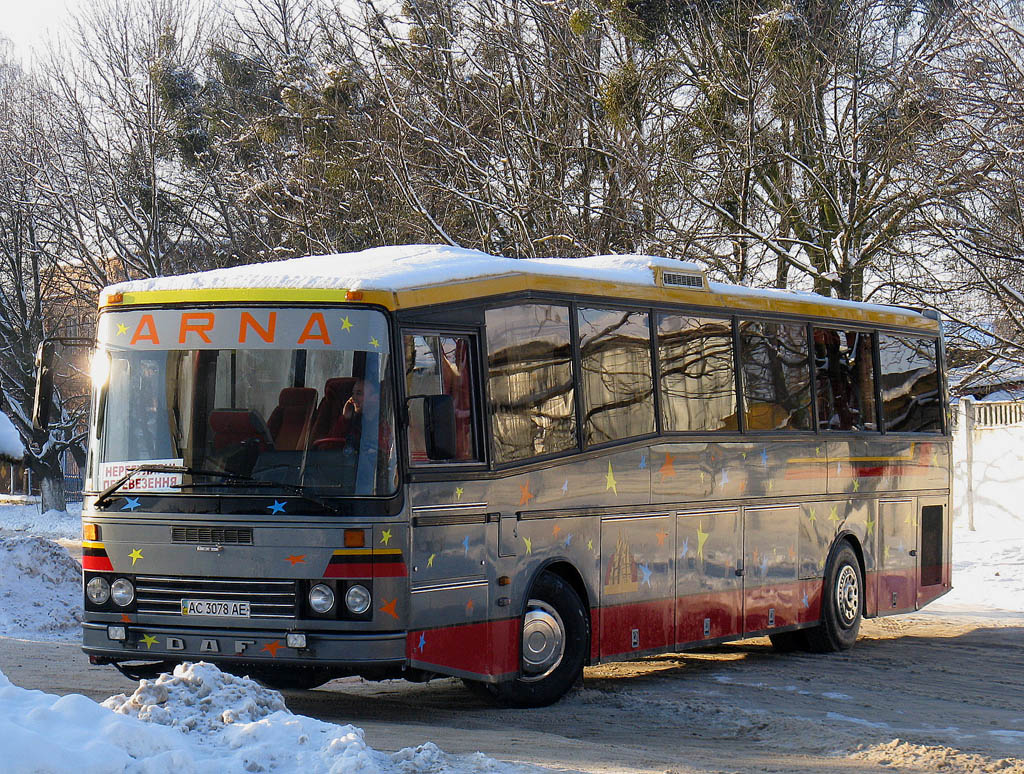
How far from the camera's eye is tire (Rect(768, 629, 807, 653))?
14195 millimetres

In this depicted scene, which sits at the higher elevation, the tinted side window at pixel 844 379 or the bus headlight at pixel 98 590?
the tinted side window at pixel 844 379

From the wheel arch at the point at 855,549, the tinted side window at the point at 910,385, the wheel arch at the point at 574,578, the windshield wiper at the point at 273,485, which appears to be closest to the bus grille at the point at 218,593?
the windshield wiper at the point at 273,485

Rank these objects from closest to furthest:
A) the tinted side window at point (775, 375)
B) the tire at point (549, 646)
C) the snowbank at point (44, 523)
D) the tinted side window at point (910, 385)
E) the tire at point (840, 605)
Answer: the tire at point (549, 646) < the tinted side window at point (775, 375) < the tire at point (840, 605) < the tinted side window at point (910, 385) < the snowbank at point (44, 523)

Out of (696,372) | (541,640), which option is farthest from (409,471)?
(696,372)

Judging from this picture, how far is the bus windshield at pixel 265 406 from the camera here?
8.73m

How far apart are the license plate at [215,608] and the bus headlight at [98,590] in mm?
595

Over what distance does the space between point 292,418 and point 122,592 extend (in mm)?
1652

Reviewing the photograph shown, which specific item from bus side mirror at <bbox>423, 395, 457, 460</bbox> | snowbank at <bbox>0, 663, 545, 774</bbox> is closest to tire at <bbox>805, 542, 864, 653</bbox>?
bus side mirror at <bbox>423, 395, 457, 460</bbox>

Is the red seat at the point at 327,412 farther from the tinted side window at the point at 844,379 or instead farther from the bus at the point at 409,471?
the tinted side window at the point at 844,379

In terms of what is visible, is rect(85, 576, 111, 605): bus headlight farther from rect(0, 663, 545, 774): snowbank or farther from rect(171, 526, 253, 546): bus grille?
rect(0, 663, 545, 774): snowbank

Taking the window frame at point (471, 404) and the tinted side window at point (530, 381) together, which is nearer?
the window frame at point (471, 404)

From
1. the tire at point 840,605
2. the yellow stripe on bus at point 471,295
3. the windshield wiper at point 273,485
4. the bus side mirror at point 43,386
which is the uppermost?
the yellow stripe on bus at point 471,295

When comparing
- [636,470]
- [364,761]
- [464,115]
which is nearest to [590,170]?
[464,115]

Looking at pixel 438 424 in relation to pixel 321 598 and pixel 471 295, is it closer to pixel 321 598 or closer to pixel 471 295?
pixel 471 295
